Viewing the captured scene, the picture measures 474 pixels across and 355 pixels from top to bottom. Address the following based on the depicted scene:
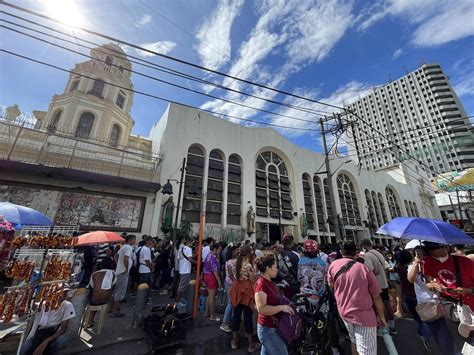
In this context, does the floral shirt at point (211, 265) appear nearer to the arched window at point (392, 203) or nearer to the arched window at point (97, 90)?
the arched window at point (97, 90)

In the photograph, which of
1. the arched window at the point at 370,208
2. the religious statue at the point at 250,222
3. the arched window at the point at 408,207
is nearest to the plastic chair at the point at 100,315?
the religious statue at the point at 250,222

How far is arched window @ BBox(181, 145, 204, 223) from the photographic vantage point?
47.1 feet

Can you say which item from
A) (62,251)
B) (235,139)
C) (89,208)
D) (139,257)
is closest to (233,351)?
(62,251)

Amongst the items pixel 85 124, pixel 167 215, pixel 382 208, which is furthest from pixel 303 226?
pixel 85 124

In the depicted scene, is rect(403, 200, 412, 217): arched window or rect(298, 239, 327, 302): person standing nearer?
rect(298, 239, 327, 302): person standing

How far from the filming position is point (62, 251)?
112 inches

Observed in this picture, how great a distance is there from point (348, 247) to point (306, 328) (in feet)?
4.80

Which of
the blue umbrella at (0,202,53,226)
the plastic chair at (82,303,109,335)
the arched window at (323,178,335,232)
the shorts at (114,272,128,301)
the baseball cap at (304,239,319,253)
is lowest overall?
the plastic chair at (82,303,109,335)

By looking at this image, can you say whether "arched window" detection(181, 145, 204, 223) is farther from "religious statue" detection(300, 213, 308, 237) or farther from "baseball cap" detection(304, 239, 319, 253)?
"baseball cap" detection(304, 239, 319, 253)

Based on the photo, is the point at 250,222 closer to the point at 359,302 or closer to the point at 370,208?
the point at 359,302

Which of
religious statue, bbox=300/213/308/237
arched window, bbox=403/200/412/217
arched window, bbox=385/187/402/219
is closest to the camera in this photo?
religious statue, bbox=300/213/308/237

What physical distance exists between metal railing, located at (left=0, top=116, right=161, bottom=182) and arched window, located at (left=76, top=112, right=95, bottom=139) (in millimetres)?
2664

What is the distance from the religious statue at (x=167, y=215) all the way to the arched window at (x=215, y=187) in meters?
3.33

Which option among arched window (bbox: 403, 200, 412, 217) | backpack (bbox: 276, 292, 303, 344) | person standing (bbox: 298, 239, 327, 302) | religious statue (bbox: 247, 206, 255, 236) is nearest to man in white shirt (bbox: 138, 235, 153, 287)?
person standing (bbox: 298, 239, 327, 302)
